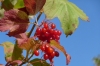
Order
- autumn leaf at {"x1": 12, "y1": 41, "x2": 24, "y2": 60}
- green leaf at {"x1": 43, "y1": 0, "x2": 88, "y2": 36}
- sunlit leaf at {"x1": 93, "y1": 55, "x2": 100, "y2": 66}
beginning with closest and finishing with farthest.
Result: green leaf at {"x1": 43, "y1": 0, "x2": 88, "y2": 36}
autumn leaf at {"x1": 12, "y1": 41, "x2": 24, "y2": 60}
sunlit leaf at {"x1": 93, "y1": 55, "x2": 100, "y2": 66}

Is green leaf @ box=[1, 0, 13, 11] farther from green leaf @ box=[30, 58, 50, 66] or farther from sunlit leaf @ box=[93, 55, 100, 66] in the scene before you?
sunlit leaf @ box=[93, 55, 100, 66]

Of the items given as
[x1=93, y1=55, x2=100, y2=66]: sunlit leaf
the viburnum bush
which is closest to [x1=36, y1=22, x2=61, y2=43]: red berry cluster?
the viburnum bush

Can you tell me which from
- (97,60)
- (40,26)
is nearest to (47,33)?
(40,26)

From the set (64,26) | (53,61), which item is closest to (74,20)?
(64,26)

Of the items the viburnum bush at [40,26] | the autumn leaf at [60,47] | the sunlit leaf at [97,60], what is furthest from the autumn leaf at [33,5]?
the sunlit leaf at [97,60]

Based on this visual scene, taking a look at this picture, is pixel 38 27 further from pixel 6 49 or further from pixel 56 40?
pixel 6 49

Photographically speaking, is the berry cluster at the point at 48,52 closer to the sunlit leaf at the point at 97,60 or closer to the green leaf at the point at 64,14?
the green leaf at the point at 64,14

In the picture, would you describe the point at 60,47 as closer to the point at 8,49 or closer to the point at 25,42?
the point at 25,42

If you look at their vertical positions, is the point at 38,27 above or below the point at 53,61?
above
